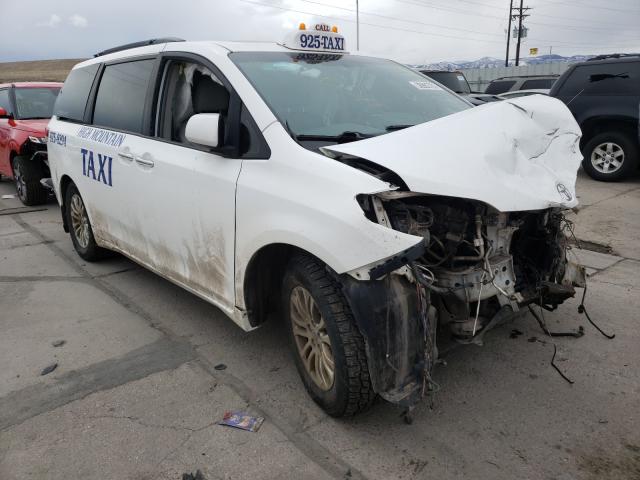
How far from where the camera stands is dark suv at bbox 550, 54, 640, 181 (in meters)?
8.30

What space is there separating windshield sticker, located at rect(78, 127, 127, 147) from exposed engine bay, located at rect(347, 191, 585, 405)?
2.50 metres

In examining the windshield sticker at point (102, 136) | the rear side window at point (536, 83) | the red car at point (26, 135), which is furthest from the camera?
the rear side window at point (536, 83)

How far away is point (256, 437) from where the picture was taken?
105 inches

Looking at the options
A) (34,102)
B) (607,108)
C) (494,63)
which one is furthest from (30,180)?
(494,63)

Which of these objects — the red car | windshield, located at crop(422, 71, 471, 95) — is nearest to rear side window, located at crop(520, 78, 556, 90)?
windshield, located at crop(422, 71, 471, 95)

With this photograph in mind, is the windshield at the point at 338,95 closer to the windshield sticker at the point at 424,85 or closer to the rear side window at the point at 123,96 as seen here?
the windshield sticker at the point at 424,85

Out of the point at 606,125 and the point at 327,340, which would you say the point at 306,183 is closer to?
the point at 327,340

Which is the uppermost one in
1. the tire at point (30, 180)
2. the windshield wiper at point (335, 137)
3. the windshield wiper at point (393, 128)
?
the windshield wiper at point (393, 128)

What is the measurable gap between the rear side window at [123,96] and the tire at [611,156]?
295 inches

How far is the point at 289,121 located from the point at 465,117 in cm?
98

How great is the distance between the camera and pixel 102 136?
4355 millimetres

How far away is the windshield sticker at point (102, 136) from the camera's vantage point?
4.09 metres

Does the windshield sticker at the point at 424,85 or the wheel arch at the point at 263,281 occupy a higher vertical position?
the windshield sticker at the point at 424,85

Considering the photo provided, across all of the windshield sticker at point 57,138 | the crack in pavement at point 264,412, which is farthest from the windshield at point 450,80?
the crack in pavement at point 264,412
